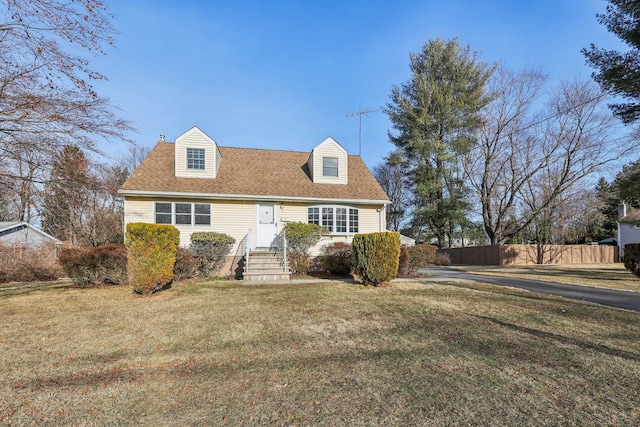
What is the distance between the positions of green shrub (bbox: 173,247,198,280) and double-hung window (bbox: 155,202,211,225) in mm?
2344

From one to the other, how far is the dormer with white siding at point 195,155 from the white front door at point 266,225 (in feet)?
9.12

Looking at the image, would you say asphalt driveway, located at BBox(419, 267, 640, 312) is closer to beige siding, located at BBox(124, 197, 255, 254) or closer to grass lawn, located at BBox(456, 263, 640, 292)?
grass lawn, located at BBox(456, 263, 640, 292)

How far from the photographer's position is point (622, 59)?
1079 centimetres

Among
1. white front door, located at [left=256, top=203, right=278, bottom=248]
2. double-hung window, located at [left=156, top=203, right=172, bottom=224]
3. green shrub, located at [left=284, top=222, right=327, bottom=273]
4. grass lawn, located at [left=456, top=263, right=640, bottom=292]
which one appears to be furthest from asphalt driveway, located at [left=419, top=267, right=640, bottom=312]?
double-hung window, located at [left=156, top=203, right=172, bottom=224]

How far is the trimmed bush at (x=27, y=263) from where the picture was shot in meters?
13.8

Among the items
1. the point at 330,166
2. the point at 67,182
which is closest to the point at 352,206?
→ the point at 330,166

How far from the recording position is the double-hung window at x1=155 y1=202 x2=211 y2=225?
505 inches

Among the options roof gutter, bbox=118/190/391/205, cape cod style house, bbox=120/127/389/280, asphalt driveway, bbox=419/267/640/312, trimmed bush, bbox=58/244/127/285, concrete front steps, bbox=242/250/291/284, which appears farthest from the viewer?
cape cod style house, bbox=120/127/389/280

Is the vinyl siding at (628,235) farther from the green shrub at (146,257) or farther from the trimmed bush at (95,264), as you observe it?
the trimmed bush at (95,264)

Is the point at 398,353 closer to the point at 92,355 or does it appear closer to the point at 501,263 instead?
the point at 92,355

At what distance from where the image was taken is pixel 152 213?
1273 cm

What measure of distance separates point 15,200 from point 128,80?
4.31 m

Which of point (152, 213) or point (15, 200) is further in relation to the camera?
point (152, 213)

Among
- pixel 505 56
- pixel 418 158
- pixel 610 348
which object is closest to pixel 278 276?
pixel 610 348
